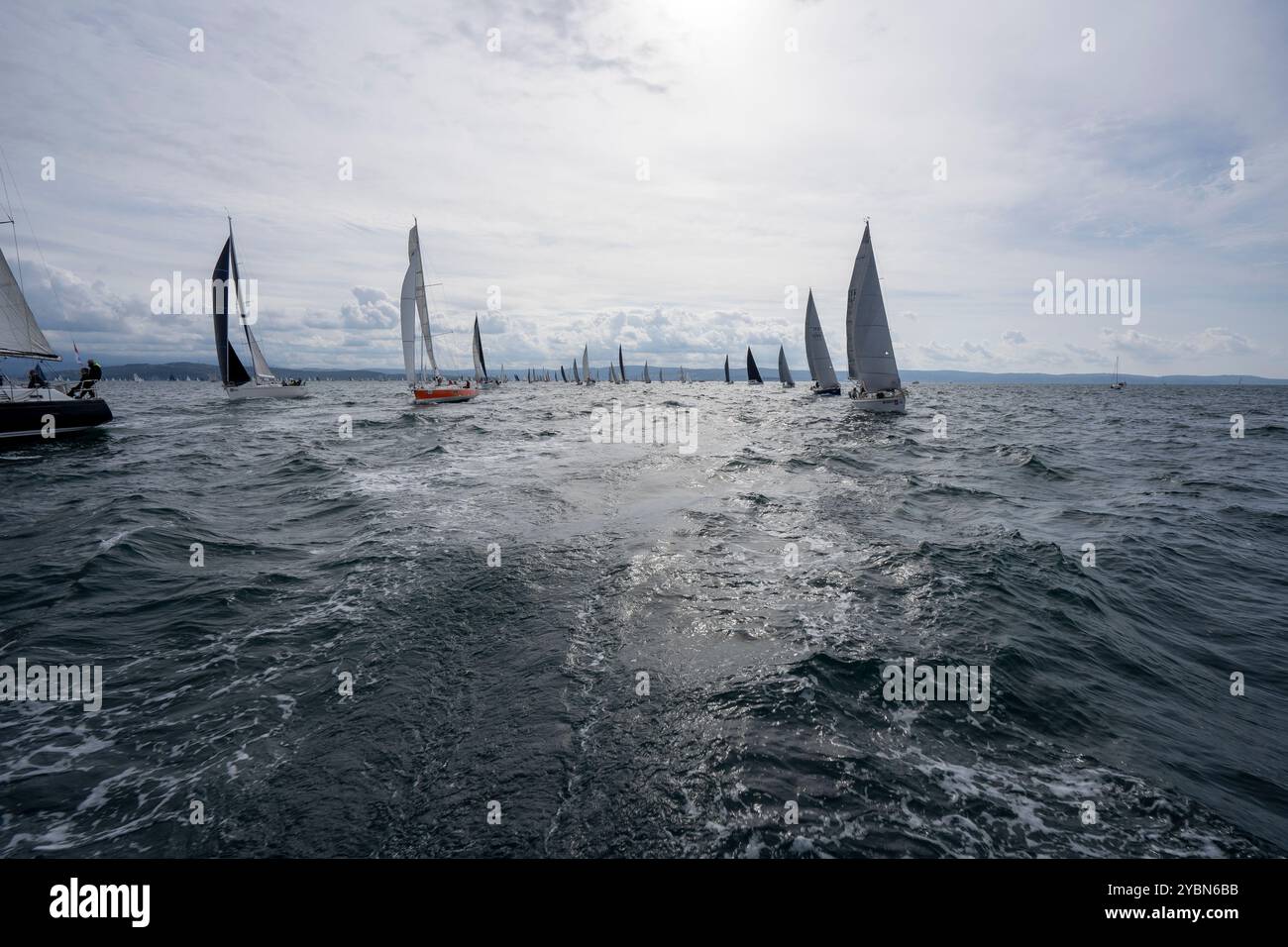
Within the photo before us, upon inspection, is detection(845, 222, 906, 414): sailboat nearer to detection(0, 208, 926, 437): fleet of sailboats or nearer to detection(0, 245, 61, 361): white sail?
detection(0, 208, 926, 437): fleet of sailboats

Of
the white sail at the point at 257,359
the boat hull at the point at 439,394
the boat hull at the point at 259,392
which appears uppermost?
the white sail at the point at 257,359

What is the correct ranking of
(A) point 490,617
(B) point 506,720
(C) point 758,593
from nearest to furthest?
(B) point 506,720
(A) point 490,617
(C) point 758,593

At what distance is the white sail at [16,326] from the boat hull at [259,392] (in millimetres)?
41078

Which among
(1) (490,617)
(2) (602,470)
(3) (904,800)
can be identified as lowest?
(3) (904,800)

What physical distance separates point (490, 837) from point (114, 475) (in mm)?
24433

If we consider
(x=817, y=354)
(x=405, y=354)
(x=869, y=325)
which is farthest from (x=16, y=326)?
(x=817, y=354)

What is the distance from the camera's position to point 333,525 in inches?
551

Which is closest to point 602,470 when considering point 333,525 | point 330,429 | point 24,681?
point 333,525

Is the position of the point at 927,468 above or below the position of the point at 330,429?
below

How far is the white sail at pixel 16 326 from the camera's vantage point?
24.1 meters

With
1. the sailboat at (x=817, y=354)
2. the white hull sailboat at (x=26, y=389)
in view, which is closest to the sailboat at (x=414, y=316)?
the white hull sailboat at (x=26, y=389)

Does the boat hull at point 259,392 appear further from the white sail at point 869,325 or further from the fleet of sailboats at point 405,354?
the white sail at point 869,325

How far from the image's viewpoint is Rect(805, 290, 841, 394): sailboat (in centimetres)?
7331

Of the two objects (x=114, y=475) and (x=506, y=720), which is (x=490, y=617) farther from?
(x=114, y=475)
